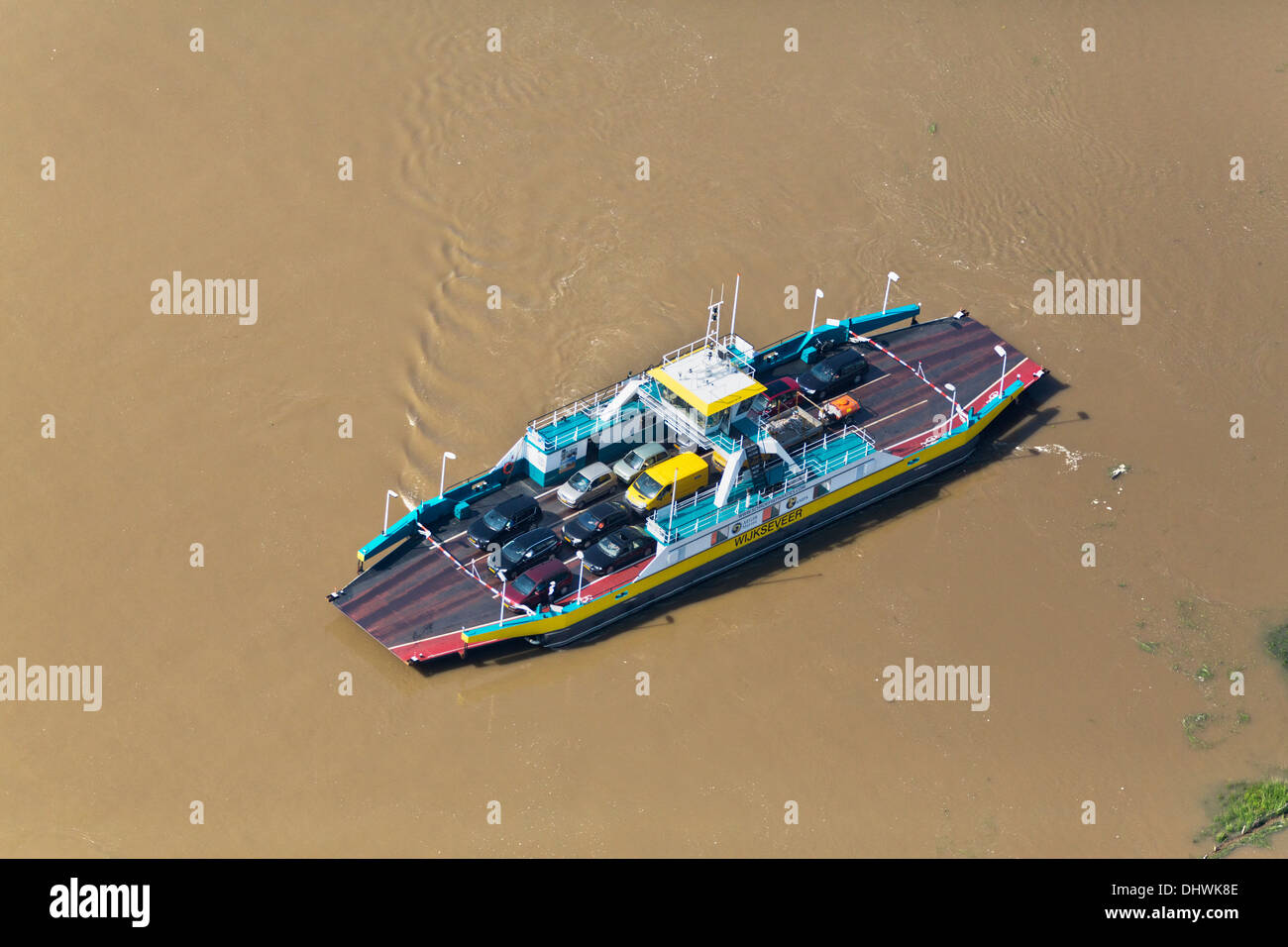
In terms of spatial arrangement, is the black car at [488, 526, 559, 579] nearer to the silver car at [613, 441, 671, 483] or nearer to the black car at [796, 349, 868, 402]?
the silver car at [613, 441, 671, 483]

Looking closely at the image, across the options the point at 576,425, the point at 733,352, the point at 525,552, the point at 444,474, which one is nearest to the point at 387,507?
the point at 444,474

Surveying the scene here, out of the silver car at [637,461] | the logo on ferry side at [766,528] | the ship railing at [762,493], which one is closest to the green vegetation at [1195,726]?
the ship railing at [762,493]

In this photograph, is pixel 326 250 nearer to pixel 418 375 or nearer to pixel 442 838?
pixel 418 375

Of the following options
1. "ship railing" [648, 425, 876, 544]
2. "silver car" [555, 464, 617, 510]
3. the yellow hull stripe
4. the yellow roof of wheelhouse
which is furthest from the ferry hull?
the yellow roof of wheelhouse

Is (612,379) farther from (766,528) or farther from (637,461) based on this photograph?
(766,528)

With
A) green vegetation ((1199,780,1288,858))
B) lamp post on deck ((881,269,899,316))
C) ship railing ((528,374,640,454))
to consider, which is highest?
lamp post on deck ((881,269,899,316))

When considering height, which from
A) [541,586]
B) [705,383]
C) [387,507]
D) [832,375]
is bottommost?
[541,586]
